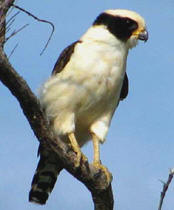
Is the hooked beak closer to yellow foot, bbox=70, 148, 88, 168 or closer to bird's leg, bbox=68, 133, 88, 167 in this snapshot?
bird's leg, bbox=68, 133, 88, 167

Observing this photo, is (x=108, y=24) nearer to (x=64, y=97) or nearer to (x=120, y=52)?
(x=120, y=52)

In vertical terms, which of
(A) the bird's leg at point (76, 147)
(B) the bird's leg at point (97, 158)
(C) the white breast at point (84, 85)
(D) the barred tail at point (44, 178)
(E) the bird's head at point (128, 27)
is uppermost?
(E) the bird's head at point (128, 27)

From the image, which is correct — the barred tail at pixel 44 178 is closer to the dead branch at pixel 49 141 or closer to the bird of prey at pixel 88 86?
the bird of prey at pixel 88 86

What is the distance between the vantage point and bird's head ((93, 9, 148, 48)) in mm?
6103

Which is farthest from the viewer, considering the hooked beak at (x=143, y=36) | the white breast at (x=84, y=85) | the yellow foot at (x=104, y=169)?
the hooked beak at (x=143, y=36)

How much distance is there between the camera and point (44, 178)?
6.16 m

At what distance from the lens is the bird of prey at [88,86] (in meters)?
5.90

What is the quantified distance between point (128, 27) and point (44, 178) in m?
1.48

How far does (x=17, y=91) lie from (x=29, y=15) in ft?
1.56

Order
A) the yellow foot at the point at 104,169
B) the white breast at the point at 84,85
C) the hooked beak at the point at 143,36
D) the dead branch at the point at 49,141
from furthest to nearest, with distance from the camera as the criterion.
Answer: the hooked beak at the point at 143,36 < the white breast at the point at 84,85 < the yellow foot at the point at 104,169 < the dead branch at the point at 49,141

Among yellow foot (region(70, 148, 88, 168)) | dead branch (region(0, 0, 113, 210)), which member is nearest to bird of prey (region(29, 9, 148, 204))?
yellow foot (region(70, 148, 88, 168))

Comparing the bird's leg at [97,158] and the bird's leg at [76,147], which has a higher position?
the bird's leg at [76,147]

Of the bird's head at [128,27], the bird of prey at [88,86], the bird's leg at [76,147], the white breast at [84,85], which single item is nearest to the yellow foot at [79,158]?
the bird's leg at [76,147]

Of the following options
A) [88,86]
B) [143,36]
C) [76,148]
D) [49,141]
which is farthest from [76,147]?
[143,36]
